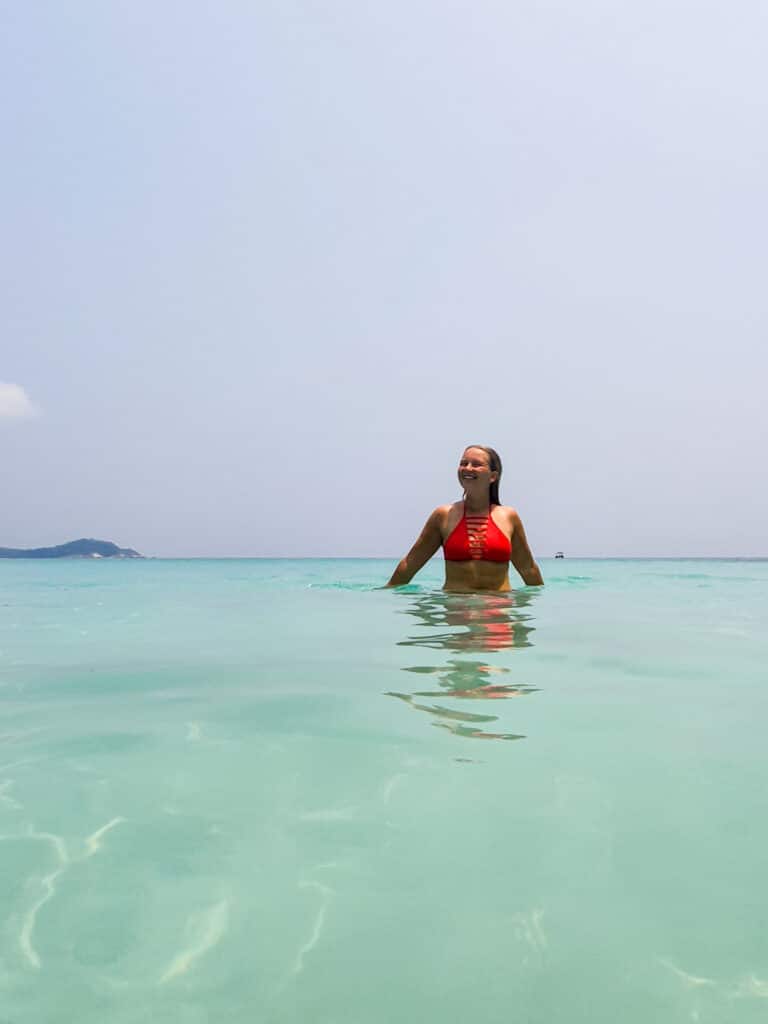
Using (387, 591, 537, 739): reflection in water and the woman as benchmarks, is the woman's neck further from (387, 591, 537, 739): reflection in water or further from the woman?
(387, 591, 537, 739): reflection in water

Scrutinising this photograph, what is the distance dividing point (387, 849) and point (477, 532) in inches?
234

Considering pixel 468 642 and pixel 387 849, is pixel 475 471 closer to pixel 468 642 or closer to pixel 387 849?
pixel 468 642

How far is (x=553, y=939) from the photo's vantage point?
1.44m

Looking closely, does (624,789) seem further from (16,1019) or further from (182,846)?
(16,1019)

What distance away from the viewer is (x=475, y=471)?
759cm

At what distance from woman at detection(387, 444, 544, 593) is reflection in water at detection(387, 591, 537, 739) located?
0.23 meters

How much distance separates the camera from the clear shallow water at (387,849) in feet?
4.30

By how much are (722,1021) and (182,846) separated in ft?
3.89

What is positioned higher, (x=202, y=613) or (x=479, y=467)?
(x=479, y=467)

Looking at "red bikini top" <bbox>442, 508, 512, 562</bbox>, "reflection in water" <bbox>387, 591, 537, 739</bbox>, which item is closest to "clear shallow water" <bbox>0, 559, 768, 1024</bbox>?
"reflection in water" <bbox>387, 591, 537, 739</bbox>

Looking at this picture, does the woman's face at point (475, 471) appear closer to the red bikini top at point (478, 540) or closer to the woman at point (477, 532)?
the woman at point (477, 532)

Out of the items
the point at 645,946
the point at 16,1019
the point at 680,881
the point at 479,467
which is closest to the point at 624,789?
the point at 680,881

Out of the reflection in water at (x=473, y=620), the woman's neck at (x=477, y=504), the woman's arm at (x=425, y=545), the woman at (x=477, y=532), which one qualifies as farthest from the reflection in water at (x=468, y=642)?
the woman's neck at (x=477, y=504)

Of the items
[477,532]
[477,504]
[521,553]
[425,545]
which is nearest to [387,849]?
[477,532]
